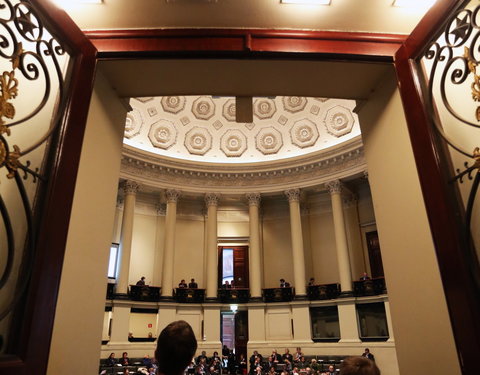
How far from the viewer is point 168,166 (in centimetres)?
1844

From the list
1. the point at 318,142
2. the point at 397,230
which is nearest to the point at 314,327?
the point at 318,142

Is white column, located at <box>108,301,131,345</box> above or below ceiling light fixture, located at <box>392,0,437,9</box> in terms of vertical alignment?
below

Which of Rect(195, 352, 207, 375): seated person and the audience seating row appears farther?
the audience seating row

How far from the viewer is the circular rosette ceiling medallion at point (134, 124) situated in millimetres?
18469

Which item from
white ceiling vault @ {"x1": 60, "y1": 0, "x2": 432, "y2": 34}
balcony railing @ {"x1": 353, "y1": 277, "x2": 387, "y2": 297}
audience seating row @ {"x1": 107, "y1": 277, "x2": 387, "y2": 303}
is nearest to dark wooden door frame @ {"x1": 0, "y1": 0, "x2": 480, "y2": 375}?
white ceiling vault @ {"x1": 60, "y1": 0, "x2": 432, "y2": 34}

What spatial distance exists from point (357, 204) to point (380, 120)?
16.6 meters

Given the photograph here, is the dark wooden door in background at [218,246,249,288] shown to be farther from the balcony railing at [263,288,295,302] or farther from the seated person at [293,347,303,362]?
the seated person at [293,347,303,362]

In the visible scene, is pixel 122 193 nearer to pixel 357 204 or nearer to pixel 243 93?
pixel 357 204

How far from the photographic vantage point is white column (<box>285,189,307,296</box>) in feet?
56.2

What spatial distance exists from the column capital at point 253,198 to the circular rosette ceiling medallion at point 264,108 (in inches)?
183

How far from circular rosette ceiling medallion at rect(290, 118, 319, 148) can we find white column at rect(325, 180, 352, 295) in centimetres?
303

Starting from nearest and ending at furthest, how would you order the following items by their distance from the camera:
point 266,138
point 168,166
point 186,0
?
point 186,0, point 168,166, point 266,138

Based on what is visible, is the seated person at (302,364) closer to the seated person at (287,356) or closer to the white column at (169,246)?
the seated person at (287,356)

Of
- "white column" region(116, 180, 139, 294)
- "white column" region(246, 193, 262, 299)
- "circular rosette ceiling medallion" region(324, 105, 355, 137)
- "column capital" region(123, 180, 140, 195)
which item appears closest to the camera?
"white column" region(116, 180, 139, 294)
